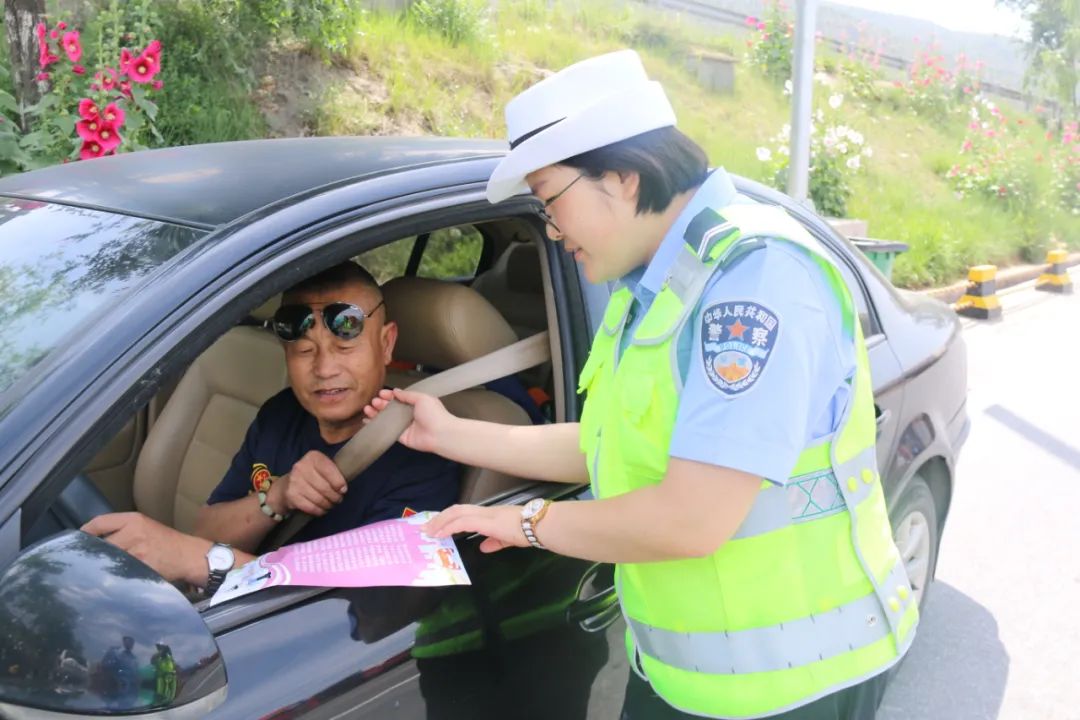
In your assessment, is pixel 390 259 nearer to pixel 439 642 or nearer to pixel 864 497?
pixel 439 642

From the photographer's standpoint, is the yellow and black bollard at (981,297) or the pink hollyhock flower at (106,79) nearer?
the pink hollyhock flower at (106,79)

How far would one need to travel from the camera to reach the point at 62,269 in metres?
1.75

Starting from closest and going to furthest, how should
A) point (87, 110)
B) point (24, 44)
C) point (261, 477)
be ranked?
point (261, 477) → point (87, 110) → point (24, 44)

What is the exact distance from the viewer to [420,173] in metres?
1.93

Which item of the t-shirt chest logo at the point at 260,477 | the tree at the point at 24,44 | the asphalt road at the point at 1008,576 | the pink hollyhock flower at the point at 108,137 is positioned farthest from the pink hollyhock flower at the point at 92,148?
the asphalt road at the point at 1008,576

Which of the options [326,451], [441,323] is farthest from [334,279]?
[326,451]

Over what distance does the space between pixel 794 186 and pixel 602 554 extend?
6.59 m

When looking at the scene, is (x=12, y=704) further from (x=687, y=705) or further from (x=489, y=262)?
(x=489, y=262)

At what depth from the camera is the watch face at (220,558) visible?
187 centimetres

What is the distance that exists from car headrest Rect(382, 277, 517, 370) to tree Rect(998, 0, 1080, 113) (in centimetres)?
1763

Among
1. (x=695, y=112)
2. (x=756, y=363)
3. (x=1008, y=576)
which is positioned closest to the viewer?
(x=756, y=363)

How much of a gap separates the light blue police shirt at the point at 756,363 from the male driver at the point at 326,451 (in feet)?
2.81

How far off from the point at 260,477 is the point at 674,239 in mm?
1224

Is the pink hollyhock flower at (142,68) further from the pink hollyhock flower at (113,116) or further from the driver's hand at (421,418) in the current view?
the driver's hand at (421,418)
